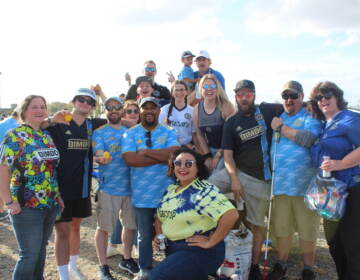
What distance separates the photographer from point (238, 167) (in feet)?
15.1

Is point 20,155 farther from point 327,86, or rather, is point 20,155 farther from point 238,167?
point 327,86

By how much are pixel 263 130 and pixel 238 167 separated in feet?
2.01

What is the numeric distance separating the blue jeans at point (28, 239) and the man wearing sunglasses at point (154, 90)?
335cm

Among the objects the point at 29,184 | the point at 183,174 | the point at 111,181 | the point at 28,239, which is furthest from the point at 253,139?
the point at 28,239

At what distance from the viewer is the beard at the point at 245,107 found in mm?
4449

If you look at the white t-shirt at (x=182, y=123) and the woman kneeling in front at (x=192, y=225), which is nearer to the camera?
the woman kneeling in front at (x=192, y=225)

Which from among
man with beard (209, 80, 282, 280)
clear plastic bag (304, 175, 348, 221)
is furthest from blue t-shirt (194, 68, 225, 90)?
clear plastic bag (304, 175, 348, 221)

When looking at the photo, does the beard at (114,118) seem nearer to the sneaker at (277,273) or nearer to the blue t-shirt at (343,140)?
the blue t-shirt at (343,140)

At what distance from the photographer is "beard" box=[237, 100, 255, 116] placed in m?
4.45

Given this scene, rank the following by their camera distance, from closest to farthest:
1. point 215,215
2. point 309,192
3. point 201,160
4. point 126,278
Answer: point 215,215
point 201,160
point 309,192
point 126,278

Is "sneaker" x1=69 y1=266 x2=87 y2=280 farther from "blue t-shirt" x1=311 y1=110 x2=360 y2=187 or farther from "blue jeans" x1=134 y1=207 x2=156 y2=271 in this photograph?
"blue t-shirt" x1=311 y1=110 x2=360 y2=187

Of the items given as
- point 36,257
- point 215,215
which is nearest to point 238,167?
point 215,215

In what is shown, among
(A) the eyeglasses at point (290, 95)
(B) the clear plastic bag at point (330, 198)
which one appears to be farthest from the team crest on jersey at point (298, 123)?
(B) the clear plastic bag at point (330, 198)

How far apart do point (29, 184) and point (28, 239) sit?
57 cm
